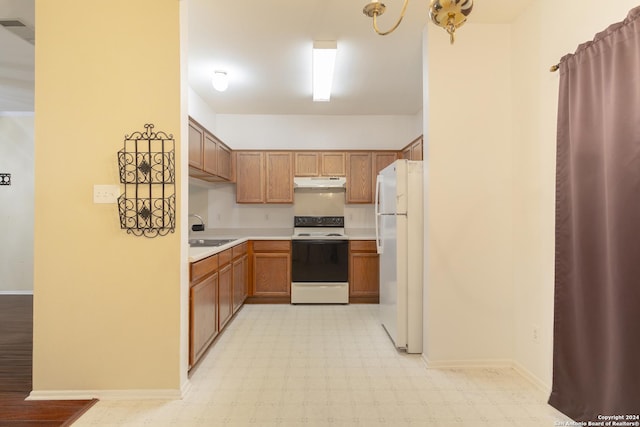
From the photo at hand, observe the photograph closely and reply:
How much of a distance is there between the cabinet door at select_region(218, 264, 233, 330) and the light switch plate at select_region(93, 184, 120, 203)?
120cm

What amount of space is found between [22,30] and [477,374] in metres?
4.53

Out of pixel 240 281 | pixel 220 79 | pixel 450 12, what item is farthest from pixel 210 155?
pixel 450 12

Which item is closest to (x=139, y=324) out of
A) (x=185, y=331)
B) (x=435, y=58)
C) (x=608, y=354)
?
(x=185, y=331)

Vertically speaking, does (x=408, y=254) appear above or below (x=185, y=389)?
above

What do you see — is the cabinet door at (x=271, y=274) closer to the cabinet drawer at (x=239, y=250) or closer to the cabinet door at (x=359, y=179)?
the cabinet drawer at (x=239, y=250)

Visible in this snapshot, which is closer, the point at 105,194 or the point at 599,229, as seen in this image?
the point at 599,229

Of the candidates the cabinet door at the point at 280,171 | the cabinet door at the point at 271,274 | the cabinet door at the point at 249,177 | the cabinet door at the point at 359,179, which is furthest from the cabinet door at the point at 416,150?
the cabinet door at the point at 249,177

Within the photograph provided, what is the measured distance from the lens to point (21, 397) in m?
2.03

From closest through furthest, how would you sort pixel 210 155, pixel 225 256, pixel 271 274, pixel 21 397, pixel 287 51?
pixel 21 397, pixel 287 51, pixel 225 256, pixel 210 155, pixel 271 274

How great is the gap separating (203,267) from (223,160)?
2015 mm

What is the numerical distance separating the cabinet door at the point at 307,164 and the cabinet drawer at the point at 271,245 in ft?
3.40

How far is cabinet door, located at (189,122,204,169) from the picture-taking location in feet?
9.75

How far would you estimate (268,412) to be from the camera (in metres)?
1.89

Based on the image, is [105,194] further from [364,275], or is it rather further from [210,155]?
[364,275]
